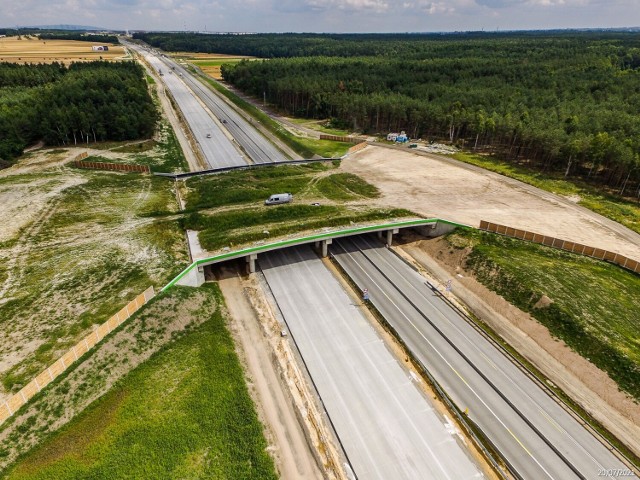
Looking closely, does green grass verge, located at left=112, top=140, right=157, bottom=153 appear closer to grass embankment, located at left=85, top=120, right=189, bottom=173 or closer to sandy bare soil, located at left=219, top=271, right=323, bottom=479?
grass embankment, located at left=85, top=120, right=189, bottom=173

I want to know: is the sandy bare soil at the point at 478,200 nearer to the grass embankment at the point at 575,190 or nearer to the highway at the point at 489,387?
the grass embankment at the point at 575,190

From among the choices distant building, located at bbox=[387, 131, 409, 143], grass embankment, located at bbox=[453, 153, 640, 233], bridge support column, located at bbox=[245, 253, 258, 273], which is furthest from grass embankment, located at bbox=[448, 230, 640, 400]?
distant building, located at bbox=[387, 131, 409, 143]

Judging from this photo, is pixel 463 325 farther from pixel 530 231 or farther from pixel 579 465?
pixel 530 231

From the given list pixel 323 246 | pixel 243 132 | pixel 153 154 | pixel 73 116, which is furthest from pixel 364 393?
pixel 73 116

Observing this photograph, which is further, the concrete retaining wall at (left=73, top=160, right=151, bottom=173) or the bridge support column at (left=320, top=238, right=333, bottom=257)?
the concrete retaining wall at (left=73, top=160, right=151, bottom=173)

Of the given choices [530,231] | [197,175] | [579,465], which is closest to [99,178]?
[197,175]
